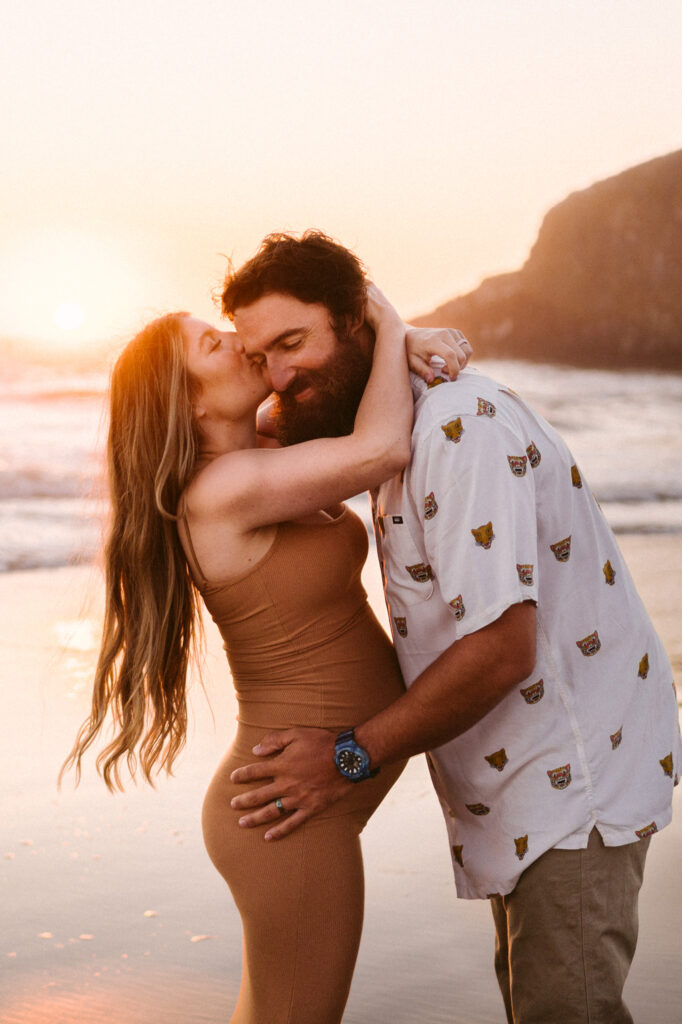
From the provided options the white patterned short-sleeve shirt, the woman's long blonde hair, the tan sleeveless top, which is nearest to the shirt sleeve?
the white patterned short-sleeve shirt

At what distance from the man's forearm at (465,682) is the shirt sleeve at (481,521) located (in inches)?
1.3

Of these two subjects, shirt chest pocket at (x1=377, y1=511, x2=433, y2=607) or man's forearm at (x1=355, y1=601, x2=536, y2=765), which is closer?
man's forearm at (x1=355, y1=601, x2=536, y2=765)

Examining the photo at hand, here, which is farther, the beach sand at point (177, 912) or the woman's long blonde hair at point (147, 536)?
the beach sand at point (177, 912)

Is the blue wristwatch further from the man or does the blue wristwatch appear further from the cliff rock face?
the cliff rock face

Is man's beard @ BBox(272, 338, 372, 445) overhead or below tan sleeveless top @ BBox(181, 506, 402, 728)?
overhead

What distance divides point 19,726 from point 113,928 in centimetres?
183

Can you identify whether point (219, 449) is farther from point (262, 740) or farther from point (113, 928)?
point (113, 928)

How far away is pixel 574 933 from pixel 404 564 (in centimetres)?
73

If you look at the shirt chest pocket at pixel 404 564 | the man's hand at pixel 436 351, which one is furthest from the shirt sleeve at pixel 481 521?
the man's hand at pixel 436 351

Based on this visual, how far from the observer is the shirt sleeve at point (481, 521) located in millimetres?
1758

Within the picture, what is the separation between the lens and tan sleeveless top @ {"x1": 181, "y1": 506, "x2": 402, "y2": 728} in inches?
81.5

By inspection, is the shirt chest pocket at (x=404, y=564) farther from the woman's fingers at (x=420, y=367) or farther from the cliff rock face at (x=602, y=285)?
the cliff rock face at (x=602, y=285)

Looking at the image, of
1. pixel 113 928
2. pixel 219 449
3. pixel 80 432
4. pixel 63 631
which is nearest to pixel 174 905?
pixel 113 928

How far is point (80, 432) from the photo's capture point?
1454 centimetres
